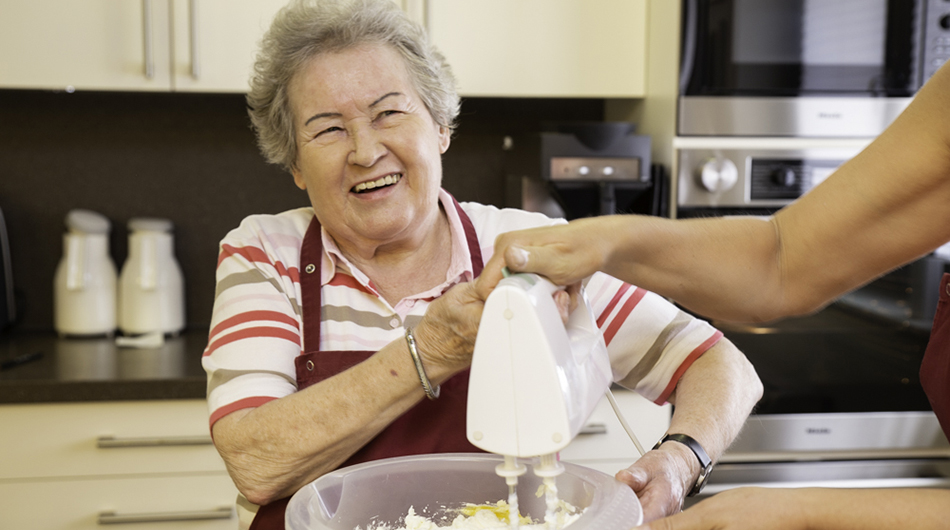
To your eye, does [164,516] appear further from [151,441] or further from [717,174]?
[717,174]

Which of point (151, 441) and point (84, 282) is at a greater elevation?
point (84, 282)

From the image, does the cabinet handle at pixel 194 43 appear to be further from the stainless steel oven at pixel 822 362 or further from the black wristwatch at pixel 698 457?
the black wristwatch at pixel 698 457

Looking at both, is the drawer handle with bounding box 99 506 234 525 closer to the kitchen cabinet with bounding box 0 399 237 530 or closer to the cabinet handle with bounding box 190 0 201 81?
the kitchen cabinet with bounding box 0 399 237 530

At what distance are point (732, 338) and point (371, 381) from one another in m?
1.21

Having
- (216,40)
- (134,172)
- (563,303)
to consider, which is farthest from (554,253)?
(134,172)

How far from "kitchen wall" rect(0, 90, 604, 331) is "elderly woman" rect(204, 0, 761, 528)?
104cm

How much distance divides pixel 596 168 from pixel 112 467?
1.31 metres

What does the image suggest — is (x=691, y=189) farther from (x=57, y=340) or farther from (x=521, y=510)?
(x=57, y=340)

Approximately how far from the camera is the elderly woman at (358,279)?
1.06m

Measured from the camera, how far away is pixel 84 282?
212 centimetres

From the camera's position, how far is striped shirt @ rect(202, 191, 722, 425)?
116 centimetres

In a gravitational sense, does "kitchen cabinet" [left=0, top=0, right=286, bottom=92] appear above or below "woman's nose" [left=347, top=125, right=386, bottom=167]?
above

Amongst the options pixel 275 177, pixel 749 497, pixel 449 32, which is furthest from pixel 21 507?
pixel 749 497

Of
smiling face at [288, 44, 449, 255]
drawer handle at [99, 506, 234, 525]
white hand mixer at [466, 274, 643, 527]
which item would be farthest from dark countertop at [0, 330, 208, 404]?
white hand mixer at [466, 274, 643, 527]
